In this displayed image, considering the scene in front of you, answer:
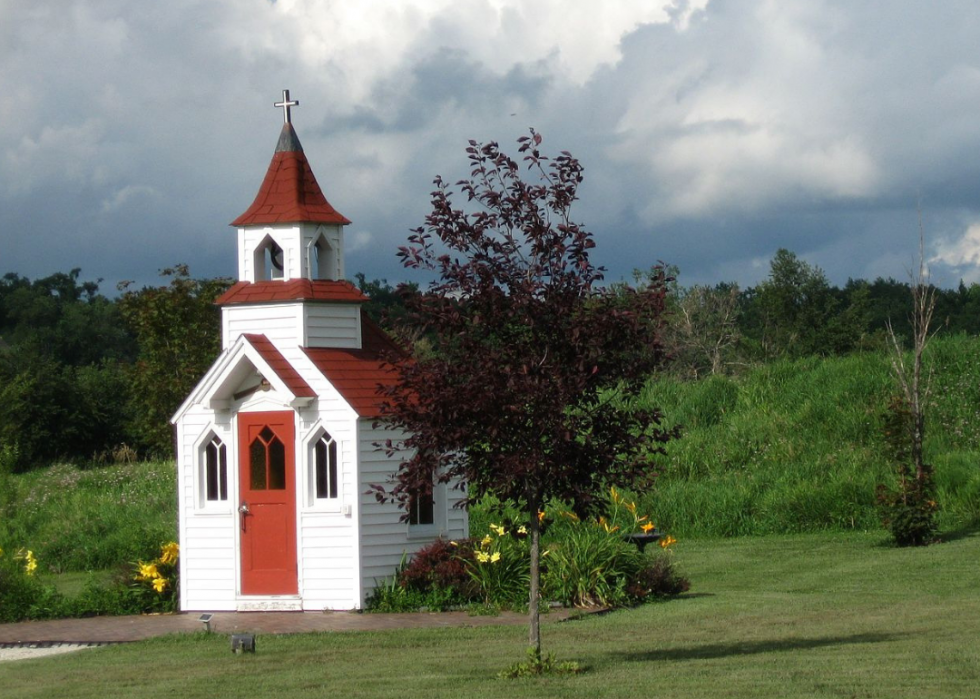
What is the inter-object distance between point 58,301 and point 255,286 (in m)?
81.6

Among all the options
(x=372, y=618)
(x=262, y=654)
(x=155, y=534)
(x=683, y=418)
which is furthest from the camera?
(x=683, y=418)

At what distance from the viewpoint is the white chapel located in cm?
1620

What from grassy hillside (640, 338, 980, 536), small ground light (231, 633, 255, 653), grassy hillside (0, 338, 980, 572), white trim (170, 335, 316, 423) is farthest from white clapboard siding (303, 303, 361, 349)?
grassy hillside (640, 338, 980, 536)

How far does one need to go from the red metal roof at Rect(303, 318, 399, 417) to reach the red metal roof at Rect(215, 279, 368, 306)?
65cm

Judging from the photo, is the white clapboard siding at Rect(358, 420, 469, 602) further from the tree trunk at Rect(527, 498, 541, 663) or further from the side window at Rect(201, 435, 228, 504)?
the tree trunk at Rect(527, 498, 541, 663)

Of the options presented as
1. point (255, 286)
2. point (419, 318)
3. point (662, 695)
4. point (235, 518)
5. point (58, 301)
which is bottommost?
point (662, 695)

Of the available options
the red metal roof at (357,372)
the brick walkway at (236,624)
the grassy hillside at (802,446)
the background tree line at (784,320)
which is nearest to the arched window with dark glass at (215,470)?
the brick walkway at (236,624)

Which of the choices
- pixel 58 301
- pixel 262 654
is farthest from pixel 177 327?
pixel 58 301

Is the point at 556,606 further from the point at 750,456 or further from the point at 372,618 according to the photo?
the point at 750,456

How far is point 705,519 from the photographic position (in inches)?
950

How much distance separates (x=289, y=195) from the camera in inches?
681

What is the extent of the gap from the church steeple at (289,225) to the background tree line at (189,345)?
733 centimetres

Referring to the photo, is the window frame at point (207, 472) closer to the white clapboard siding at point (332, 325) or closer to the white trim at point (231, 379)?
the white trim at point (231, 379)

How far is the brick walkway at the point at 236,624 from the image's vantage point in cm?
1465
